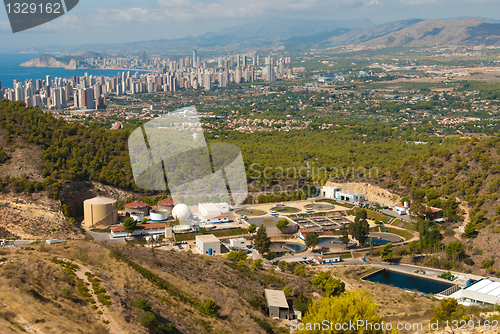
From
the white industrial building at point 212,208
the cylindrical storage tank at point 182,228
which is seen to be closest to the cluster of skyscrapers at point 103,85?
the white industrial building at point 212,208

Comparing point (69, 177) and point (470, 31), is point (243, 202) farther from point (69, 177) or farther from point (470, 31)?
point (470, 31)

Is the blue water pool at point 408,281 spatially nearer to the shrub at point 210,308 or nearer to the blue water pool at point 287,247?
the blue water pool at point 287,247

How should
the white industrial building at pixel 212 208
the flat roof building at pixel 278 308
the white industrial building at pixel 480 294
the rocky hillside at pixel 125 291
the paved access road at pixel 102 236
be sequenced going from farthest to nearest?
the white industrial building at pixel 212 208 → the paved access road at pixel 102 236 → the white industrial building at pixel 480 294 → the flat roof building at pixel 278 308 → the rocky hillside at pixel 125 291

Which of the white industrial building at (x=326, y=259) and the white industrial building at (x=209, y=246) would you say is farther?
the white industrial building at (x=326, y=259)

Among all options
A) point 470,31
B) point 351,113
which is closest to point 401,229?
point 351,113

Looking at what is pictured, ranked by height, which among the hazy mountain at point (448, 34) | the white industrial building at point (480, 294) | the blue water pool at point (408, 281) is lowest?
the blue water pool at point (408, 281)

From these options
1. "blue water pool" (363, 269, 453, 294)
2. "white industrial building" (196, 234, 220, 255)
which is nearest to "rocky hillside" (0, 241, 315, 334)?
"white industrial building" (196, 234, 220, 255)

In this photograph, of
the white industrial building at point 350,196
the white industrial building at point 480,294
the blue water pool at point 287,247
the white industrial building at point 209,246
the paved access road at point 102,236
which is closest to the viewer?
the white industrial building at point 480,294
